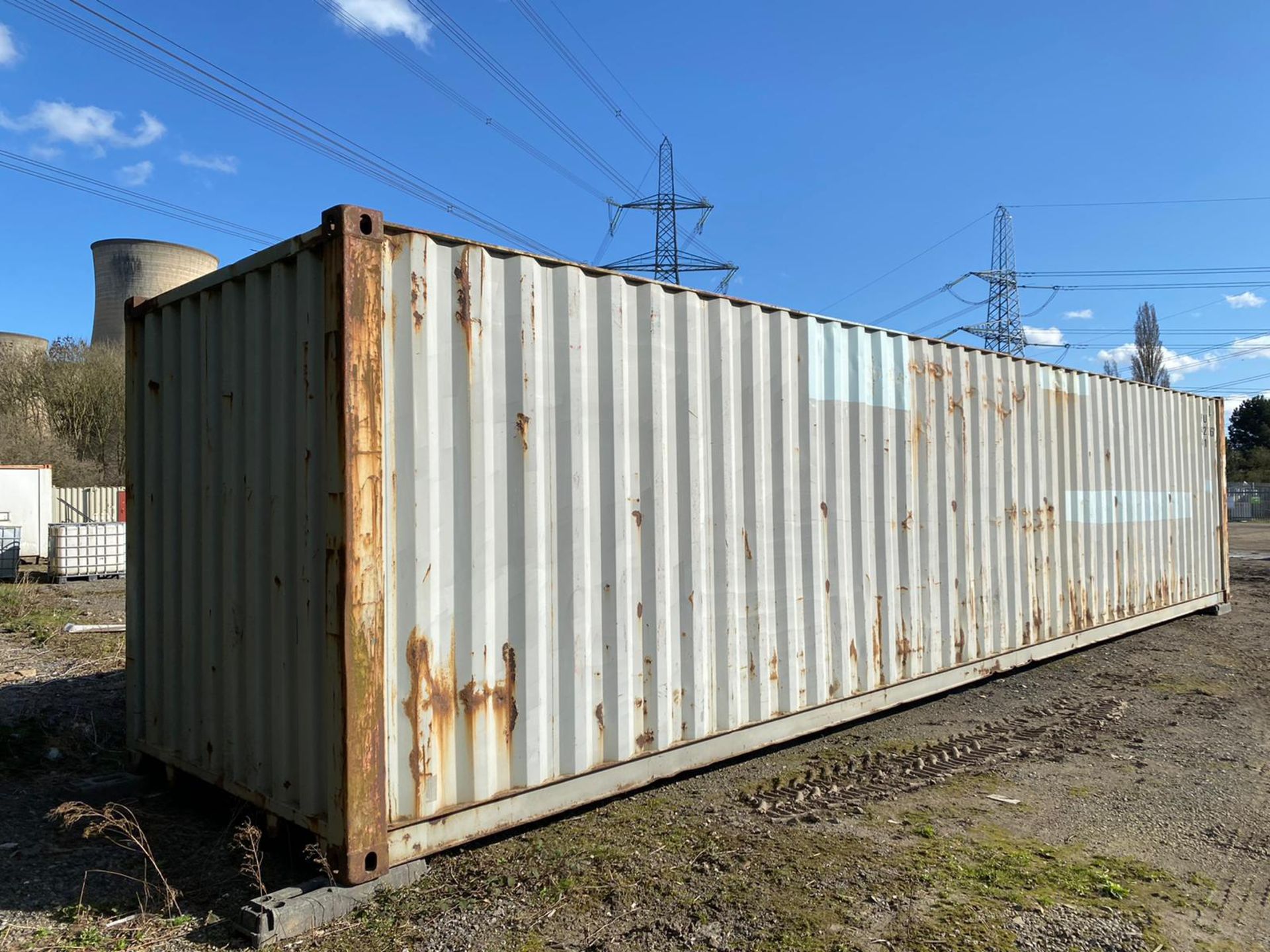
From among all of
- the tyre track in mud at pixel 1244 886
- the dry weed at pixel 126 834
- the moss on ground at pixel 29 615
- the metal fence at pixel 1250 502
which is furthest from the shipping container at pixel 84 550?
the metal fence at pixel 1250 502

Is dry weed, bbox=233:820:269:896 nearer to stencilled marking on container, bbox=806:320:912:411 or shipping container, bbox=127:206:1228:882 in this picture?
shipping container, bbox=127:206:1228:882

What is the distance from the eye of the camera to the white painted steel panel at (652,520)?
132 inches

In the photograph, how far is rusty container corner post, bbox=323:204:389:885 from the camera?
9.96ft

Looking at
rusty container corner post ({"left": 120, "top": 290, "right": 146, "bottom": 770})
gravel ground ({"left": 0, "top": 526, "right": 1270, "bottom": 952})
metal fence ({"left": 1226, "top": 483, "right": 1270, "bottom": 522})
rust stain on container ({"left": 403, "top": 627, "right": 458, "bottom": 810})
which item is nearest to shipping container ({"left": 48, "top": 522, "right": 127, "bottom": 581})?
gravel ground ({"left": 0, "top": 526, "right": 1270, "bottom": 952})

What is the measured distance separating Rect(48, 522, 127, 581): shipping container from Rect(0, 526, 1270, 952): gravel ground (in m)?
10.7

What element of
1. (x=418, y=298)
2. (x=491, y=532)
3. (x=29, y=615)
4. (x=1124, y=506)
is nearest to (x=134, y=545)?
(x=491, y=532)

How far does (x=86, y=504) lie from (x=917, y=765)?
77.2 ft

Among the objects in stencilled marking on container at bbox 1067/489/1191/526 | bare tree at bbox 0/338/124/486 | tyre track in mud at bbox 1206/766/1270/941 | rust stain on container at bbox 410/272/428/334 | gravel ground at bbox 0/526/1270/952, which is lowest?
tyre track in mud at bbox 1206/766/1270/941

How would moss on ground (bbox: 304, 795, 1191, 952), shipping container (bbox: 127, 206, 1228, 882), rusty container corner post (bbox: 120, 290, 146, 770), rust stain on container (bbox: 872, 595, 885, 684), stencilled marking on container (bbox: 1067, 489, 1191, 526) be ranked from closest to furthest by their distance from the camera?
moss on ground (bbox: 304, 795, 1191, 952) → shipping container (bbox: 127, 206, 1228, 882) → rusty container corner post (bbox: 120, 290, 146, 770) → rust stain on container (bbox: 872, 595, 885, 684) → stencilled marking on container (bbox: 1067, 489, 1191, 526)

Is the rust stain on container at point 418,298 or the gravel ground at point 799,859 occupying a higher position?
the rust stain on container at point 418,298

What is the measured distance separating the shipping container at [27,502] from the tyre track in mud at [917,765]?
763 inches

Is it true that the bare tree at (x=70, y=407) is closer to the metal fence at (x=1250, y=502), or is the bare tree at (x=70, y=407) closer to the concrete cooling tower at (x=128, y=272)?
the concrete cooling tower at (x=128, y=272)

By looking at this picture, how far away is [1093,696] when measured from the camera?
21.2 feet

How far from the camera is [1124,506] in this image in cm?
802
